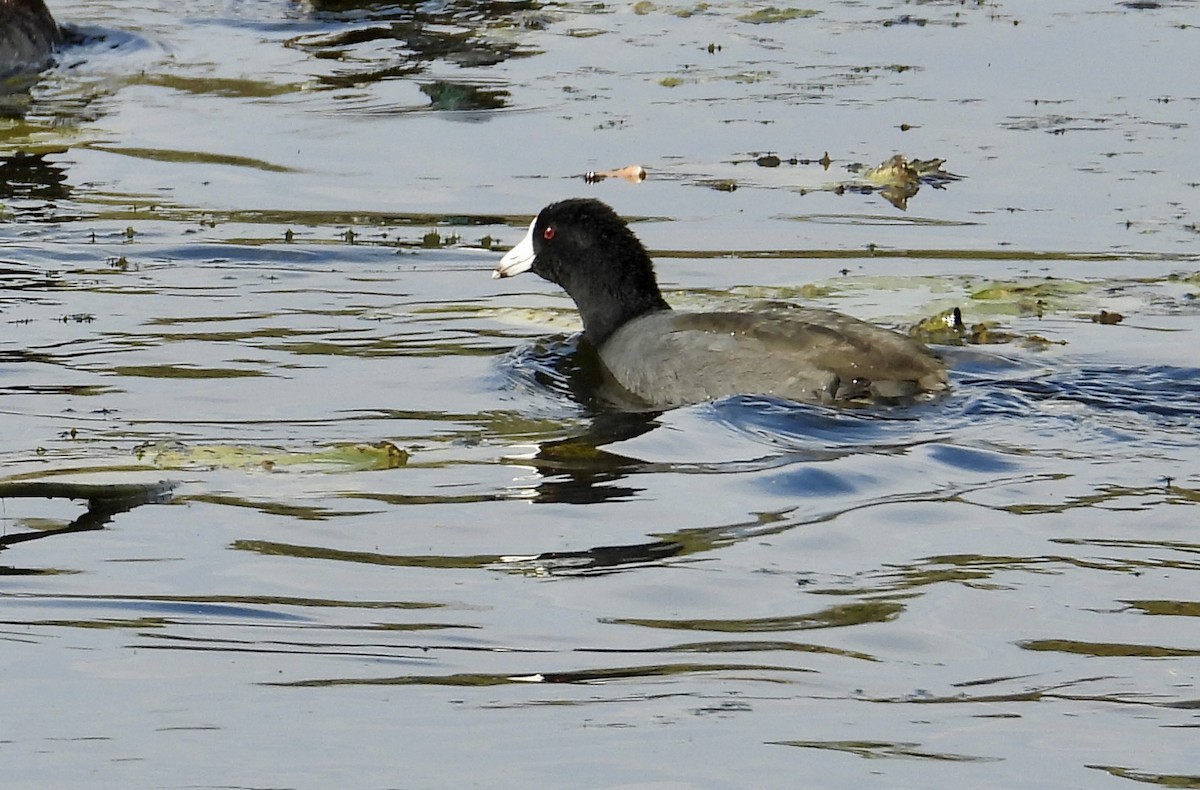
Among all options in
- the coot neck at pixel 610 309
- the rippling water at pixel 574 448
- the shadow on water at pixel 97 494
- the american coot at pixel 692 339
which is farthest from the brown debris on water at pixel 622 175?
the shadow on water at pixel 97 494

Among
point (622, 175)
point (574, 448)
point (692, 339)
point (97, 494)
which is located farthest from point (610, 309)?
point (97, 494)

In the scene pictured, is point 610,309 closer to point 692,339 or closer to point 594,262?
point 594,262

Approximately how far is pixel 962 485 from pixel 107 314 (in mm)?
4054

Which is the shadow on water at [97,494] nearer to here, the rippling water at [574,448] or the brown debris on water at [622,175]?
the rippling water at [574,448]

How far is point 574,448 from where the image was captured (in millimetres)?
7035

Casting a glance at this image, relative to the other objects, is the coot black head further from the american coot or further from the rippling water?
the rippling water

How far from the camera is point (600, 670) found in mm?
4566

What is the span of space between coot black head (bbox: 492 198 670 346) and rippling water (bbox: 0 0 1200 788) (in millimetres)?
271

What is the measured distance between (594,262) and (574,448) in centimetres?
171

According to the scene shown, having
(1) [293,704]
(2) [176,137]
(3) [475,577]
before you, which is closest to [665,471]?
(3) [475,577]

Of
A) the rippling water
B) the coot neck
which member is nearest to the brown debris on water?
the rippling water

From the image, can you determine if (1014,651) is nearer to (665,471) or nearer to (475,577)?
(475,577)

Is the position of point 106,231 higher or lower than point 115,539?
higher

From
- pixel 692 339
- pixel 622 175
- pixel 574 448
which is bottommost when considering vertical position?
pixel 574 448
